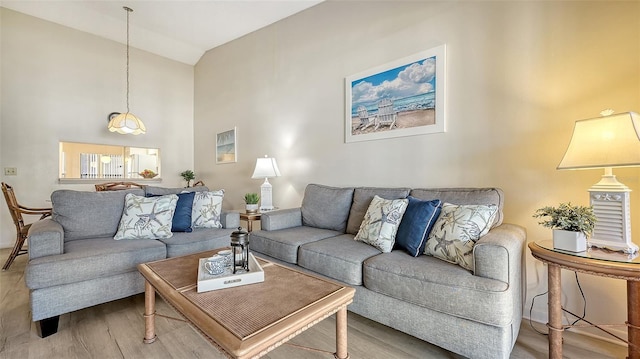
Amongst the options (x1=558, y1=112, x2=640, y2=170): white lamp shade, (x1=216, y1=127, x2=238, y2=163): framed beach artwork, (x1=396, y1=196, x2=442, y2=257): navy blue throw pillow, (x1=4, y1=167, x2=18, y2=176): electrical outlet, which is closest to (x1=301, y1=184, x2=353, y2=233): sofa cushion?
(x1=396, y1=196, x2=442, y2=257): navy blue throw pillow

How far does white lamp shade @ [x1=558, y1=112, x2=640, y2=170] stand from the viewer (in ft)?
4.05

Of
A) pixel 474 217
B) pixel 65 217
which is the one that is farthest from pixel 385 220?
pixel 65 217

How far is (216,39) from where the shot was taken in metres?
4.51

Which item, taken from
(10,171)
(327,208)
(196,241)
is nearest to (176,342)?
(196,241)

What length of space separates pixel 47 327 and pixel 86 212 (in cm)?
90

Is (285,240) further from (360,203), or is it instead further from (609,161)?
(609,161)

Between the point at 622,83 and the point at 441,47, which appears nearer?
the point at 622,83

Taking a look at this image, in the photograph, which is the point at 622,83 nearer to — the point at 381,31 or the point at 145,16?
the point at 381,31

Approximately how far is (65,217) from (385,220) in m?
2.49

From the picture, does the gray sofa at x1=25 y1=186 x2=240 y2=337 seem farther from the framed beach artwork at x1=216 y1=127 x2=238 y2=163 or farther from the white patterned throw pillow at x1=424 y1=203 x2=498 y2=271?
the framed beach artwork at x1=216 y1=127 x2=238 y2=163

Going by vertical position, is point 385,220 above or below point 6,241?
above

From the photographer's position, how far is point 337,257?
1811mm

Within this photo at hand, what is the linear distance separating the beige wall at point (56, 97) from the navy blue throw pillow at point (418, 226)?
4.50 meters

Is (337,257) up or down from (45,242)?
down
